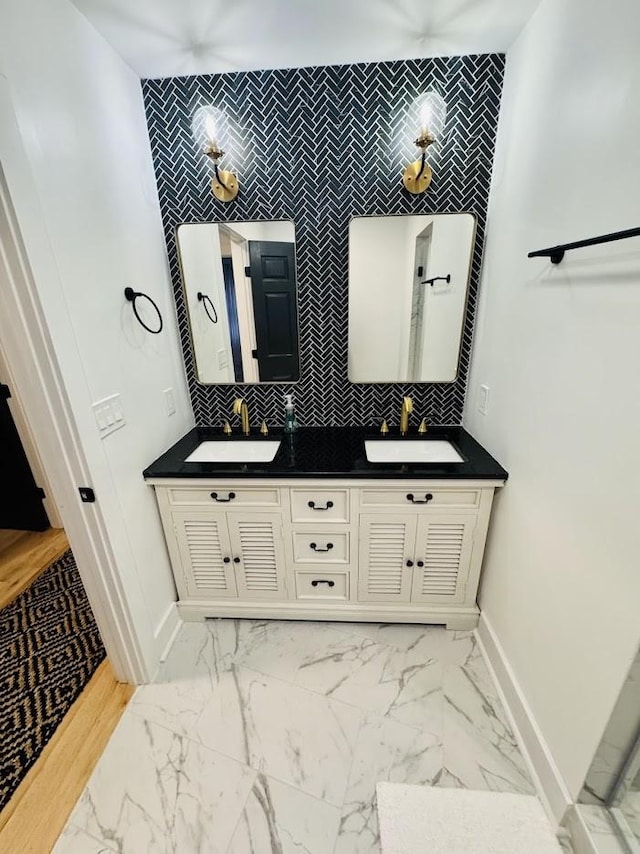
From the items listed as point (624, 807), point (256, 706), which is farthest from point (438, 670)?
point (256, 706)

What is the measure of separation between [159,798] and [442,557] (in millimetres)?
1332

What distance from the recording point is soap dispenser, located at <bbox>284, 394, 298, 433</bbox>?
181 centimetres

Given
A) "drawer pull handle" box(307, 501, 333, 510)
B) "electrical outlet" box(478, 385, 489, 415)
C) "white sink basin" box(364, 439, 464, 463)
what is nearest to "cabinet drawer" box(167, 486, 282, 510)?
"drawer pull handle" box(307, 501, 333, 510)

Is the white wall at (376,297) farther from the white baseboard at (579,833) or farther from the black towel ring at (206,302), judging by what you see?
the white baseboard at (579,833)

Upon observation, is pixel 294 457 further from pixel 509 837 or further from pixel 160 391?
pixel 509 837

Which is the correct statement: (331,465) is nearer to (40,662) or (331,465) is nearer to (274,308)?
(274,308)

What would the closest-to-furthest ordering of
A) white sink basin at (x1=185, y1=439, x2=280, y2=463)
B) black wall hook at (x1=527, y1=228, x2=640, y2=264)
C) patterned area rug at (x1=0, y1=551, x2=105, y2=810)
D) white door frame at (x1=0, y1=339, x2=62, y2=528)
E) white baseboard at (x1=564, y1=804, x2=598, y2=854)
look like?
black wall hook at (x1=527, y1=228, x2=640, y2=264) → white baseboard at (x1=564, y1=804, x2=598, y2=854) → patterned area rug at (x1=0, y1=551, x2=105, y2=810) → white sink basin at (x1=185, y1=439, x2=280, y2=463) → white door frame at (x1=0, y1=339, x2=62, y2=528)

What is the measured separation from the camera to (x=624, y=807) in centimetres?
91

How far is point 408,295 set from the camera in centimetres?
171

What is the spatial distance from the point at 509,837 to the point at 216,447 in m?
1.77

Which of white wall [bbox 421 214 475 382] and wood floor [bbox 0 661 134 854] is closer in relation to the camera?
wood floor [bbox 0 661 134 854]

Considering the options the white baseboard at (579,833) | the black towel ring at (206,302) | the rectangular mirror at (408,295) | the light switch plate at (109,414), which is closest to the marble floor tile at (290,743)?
the white baseboard at (579,833)

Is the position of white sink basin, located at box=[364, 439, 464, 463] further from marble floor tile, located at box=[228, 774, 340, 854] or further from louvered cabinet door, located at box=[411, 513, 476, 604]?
marble floor tile, located at box=[228, 774, 340, 854]

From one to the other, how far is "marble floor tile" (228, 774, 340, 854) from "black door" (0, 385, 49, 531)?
2.34 meters
